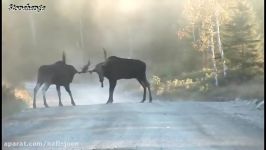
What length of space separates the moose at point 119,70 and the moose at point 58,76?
13 cm

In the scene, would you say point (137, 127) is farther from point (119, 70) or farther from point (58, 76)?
point (58, 76)

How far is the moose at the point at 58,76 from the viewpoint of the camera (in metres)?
4.17

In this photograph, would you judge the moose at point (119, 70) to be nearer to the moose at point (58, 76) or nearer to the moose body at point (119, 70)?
the moose body at point (119, 70)

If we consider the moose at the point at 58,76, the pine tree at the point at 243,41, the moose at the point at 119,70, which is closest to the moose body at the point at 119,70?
the moose at the point at 119,70

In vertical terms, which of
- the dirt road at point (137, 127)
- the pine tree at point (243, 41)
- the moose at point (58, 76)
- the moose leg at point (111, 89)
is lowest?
the dirt road at point (137, 127)

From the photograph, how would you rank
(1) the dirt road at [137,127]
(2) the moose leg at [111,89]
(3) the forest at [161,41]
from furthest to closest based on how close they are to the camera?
(2) the moose leg at [111,89], (3) the forest at [161,41], (1) the dirt road at [137,127]

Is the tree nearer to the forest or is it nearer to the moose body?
the forest

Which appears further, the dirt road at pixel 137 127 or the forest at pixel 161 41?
the forest at pixel 161 41

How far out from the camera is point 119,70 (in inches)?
169

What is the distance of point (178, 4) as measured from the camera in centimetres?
418

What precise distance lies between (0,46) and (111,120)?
1.01 metres

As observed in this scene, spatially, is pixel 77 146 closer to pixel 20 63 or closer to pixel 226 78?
pixel 20 63

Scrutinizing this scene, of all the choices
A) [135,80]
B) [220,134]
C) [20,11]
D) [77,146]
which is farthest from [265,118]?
[20,11]

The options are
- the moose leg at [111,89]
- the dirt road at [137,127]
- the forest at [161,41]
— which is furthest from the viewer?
the moose leg at [111,89]
